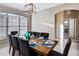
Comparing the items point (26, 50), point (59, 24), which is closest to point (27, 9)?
point (59, 24)

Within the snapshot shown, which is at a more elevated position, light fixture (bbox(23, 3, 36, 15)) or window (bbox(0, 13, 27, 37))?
light fixture (bbox(23, 3, 36, 15))

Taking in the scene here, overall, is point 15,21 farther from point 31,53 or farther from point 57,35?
point 57,35

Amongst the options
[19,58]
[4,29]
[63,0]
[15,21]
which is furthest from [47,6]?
[19,58]

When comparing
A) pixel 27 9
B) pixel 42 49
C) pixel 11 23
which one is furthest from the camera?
pixel 27 9

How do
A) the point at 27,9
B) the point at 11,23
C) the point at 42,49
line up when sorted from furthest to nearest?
the point at 27,9
the point at 42,49
the point at 11,23

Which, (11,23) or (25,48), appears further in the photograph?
(25,48)

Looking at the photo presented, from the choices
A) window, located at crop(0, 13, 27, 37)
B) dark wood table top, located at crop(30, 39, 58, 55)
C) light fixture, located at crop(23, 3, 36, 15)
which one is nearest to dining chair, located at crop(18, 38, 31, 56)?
dark wood table top, located at crop(30, 39, 58, 55)

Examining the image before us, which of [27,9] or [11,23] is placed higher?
[27,9]

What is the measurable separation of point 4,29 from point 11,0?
0.50 meters

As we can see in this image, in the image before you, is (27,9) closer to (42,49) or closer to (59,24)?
(59,24)

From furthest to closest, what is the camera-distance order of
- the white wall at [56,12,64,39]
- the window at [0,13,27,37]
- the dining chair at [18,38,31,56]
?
the white wall at [56,12,64,39] → the dining chair at [18,38,31,56] → the window at [0,13,27,37]

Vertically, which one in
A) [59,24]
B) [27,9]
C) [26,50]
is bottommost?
[26,50]

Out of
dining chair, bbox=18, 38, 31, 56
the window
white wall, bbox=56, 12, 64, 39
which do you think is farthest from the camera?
white wall, bbox=56, 12, 64, 39

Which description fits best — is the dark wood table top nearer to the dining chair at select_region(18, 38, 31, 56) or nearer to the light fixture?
the dining chair at select_region(18, 38, 31, 56)
